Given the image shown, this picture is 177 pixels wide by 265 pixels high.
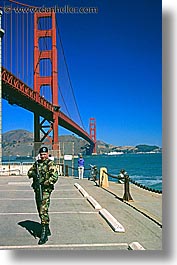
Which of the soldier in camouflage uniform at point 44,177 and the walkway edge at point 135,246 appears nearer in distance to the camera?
the soldier in camouflage uniform at point 44,177

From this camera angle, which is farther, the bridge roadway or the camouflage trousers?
the bridge roadway

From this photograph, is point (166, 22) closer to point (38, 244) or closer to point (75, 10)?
point (75, 10)

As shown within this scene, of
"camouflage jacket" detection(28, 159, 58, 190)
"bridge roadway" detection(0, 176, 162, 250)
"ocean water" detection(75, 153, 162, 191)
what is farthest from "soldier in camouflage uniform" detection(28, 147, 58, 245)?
"ocean water" detection(75, 153, 162, 191)

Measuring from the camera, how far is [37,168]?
4.11 metres

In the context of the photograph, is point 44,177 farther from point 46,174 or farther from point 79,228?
point 79,228

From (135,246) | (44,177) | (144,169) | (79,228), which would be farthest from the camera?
(144,169)

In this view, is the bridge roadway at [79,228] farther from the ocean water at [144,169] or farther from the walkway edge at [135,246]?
the ocean water at [144,169]

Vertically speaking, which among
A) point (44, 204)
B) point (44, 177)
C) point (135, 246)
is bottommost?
point (135, 246)

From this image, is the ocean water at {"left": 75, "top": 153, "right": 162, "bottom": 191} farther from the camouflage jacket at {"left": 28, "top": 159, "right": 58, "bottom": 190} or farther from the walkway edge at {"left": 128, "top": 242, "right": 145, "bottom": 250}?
the camouflage jacket at {"left": 28, "top": 159, "right": 58, "bottom": 190}

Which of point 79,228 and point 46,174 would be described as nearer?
point 46,174

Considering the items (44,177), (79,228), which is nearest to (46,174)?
(44,177)

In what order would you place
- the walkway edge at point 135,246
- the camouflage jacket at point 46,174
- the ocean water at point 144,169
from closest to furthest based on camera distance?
the camouflage jacket at point 46,174, the walkway edge at point 135,246, the ocean water at point 144,169

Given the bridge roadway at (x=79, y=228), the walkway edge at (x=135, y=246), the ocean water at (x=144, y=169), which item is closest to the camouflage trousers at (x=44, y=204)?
the bridge roadway at (x=79, y=228)

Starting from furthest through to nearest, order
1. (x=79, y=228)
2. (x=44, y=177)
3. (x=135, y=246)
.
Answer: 1. (x=79, y=228)
2. (x=135, y=246)
3. (x=44, y=177)
